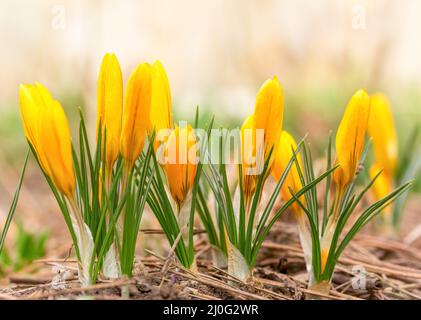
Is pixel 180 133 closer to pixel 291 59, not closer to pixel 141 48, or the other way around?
pixel 141 48

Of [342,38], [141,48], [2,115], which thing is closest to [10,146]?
[2,115]

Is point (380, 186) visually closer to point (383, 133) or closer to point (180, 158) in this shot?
point (383, 133)

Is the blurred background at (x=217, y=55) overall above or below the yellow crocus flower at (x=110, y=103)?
above

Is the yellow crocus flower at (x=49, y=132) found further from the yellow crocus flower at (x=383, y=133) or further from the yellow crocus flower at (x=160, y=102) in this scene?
the yellow crocus flower at (x=383, y=133)

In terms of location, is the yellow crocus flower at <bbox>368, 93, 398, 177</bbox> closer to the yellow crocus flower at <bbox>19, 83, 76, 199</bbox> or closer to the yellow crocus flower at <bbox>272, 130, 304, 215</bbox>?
the yellow crocus flower at <bbox>272, 130, 304, 215</bbox>

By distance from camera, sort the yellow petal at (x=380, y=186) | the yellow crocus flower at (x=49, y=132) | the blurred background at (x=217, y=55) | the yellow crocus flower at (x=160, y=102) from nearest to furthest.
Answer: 1. the yellow crocus flower at (x=49, y=132)
2. the yellow crocus flower at (x=160, y=102)
3. the yellow petal at (x=380, y=186)
4. the blurred background at (x=217, y=55)

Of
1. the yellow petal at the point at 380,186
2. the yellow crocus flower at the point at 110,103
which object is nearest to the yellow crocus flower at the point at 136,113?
the yellow crocus flower at the point at 110,103
